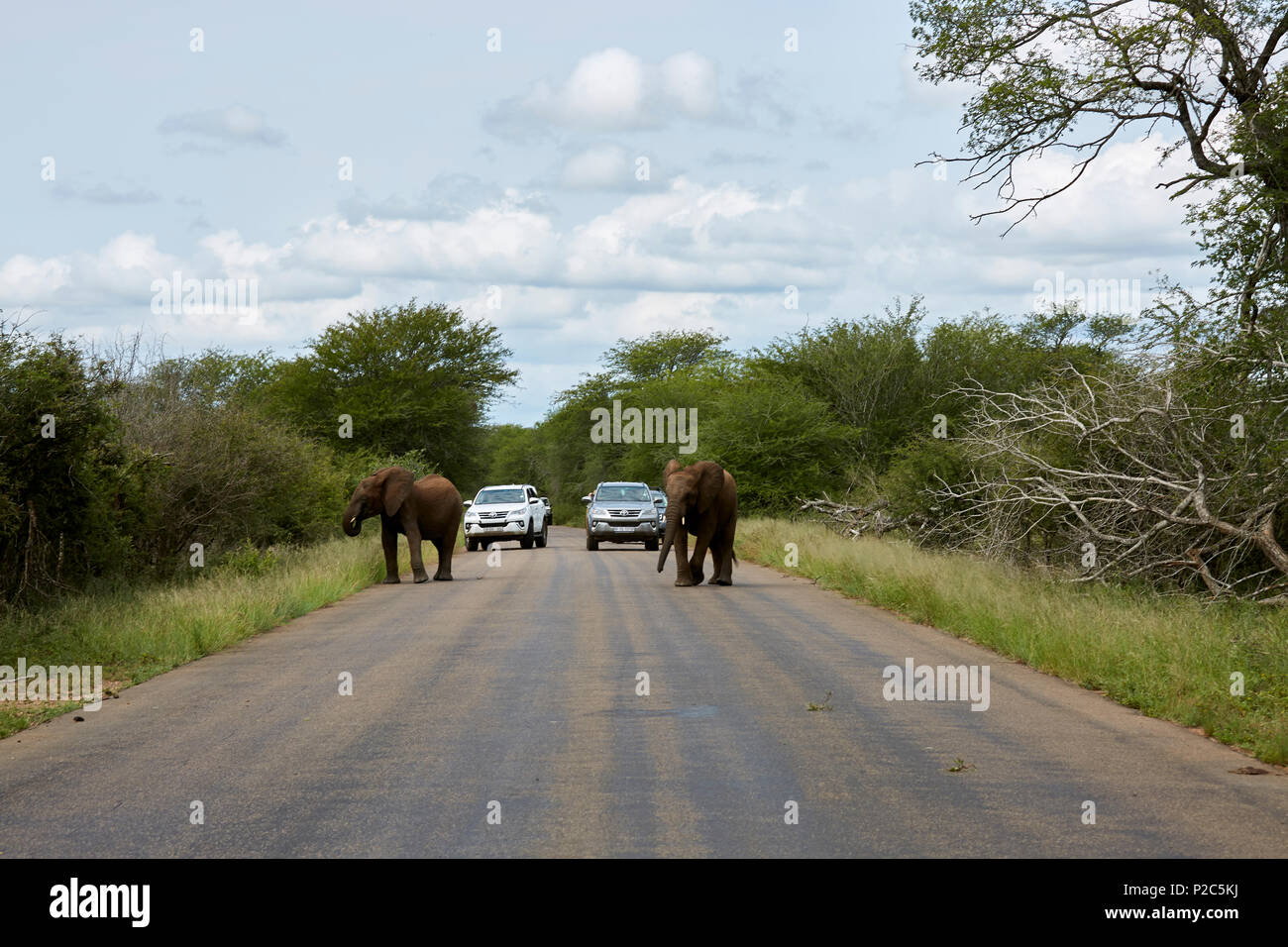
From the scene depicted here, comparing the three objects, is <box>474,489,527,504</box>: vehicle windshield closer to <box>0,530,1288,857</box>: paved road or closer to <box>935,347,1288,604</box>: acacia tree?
<box>935,347,1288,604</box>: acacia tree

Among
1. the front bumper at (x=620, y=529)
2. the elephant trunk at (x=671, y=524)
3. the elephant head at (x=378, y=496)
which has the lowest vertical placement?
the front bumper at (x=620, y=529)

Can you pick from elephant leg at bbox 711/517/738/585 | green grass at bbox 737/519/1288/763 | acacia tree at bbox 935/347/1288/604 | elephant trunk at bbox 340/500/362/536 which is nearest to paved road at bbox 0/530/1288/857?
green grass at bbox 737/519/1288/763

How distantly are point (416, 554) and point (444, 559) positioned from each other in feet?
2.56

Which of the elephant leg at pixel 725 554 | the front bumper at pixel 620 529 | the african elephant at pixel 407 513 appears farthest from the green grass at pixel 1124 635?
the front bumper at pixel 620 529

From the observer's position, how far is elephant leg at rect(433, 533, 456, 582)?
24438 mm

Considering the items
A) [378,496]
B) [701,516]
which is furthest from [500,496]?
[701,516]

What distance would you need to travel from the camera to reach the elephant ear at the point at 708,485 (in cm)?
2264

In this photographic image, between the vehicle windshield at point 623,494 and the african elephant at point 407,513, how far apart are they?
12.4 metres

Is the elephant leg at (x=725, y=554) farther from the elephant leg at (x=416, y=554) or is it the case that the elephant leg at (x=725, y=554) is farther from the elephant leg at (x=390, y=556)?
the elephant leg at (x=390, y=556)

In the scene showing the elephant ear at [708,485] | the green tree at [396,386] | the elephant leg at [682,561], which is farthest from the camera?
the green tree at [396,386]

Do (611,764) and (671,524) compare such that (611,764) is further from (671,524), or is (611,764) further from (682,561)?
(682,561)

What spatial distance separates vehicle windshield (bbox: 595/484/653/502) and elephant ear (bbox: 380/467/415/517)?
13336 mm

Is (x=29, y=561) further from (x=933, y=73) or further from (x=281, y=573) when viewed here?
(x=933, y=73)
